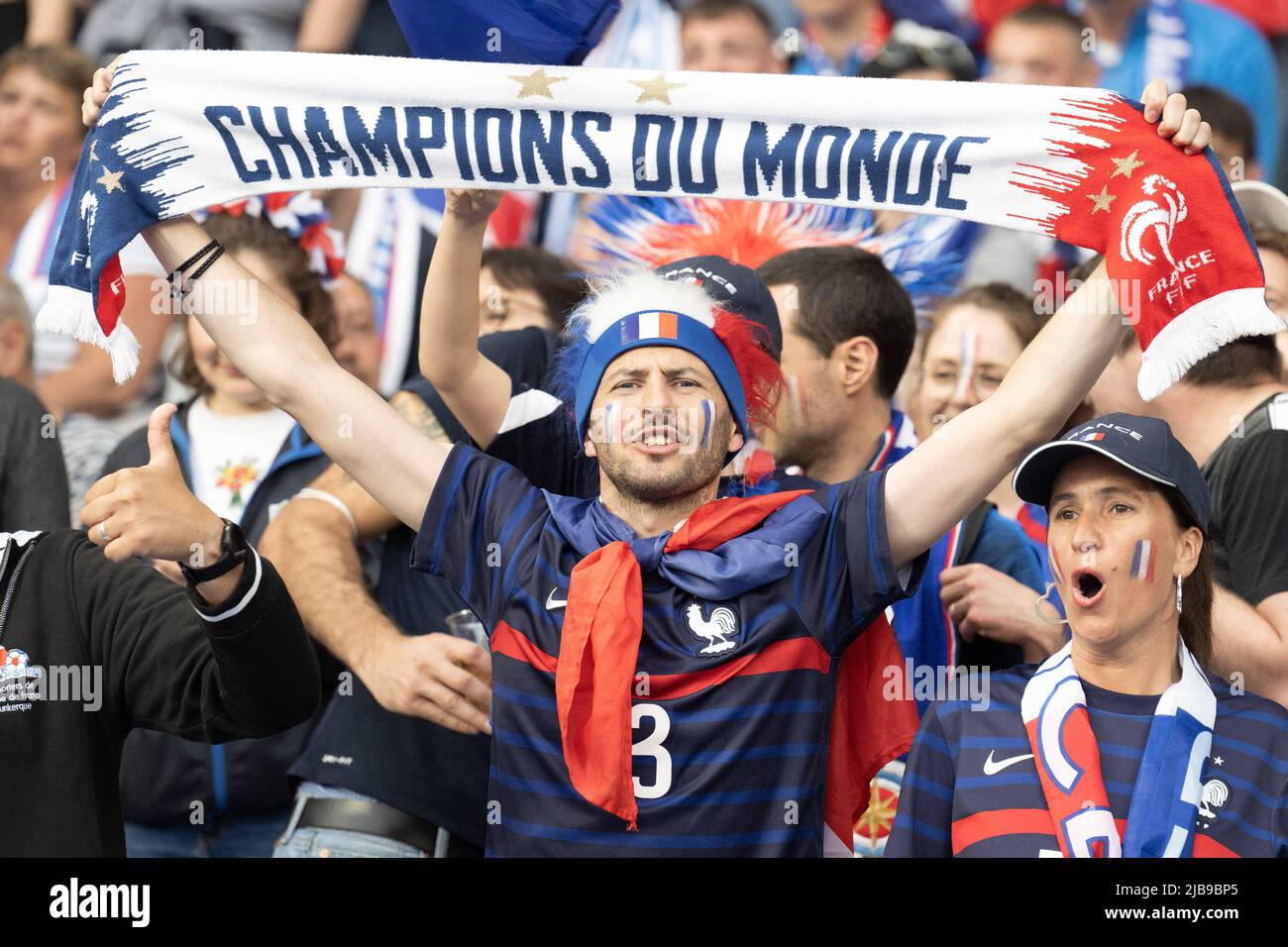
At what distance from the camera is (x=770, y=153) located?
10.6 ft

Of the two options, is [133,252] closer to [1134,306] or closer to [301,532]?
[301,532]

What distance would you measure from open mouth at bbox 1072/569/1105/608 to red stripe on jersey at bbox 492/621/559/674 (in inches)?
38.4

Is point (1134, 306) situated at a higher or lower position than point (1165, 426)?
higher

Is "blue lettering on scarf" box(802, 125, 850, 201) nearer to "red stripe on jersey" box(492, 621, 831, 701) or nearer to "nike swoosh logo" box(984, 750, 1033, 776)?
"red stripe on jersey" box(492, 621, 831, 701)

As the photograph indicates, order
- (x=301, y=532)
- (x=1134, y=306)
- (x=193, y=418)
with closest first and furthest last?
1. (x=1134, y=306)
2. (x=301, y=532)
3. (x=193, y=418)

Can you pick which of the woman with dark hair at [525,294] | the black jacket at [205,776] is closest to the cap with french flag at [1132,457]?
the woman with dark hair at [525,294]

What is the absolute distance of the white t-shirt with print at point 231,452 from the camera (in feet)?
14.3

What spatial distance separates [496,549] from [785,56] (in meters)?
3.26

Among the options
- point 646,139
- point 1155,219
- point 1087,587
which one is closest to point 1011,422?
point 1087,587

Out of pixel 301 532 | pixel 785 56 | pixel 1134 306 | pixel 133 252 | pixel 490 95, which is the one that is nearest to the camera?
pixel 1134 306

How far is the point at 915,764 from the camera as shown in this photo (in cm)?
285

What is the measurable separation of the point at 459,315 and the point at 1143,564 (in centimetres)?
153

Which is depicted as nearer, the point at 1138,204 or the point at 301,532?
the point at 1138,204
